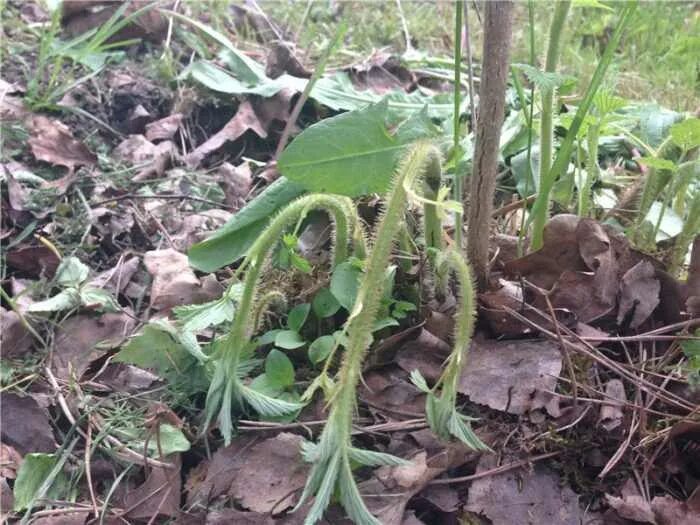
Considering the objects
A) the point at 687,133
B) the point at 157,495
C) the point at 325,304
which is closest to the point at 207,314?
the point at 325,304

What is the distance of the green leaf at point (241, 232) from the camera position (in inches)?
60.9

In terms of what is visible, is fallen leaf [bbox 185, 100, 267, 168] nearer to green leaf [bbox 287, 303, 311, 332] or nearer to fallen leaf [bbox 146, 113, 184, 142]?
fallen leaf [bbox 146, 113, 184, 142]

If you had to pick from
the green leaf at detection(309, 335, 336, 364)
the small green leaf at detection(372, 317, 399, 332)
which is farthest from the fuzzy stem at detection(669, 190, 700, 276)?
the green leaf at detection(309, 335, 336, 364)

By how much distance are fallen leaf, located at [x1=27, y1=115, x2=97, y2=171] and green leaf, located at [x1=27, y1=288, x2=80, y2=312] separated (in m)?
0.60

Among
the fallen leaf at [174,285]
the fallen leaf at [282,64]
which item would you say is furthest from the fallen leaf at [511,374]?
the fallen leaf at [282,64]

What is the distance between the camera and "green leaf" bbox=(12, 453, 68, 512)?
129 centimetres

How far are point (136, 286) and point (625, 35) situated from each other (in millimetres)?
2734

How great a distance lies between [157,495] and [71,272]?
73 cm

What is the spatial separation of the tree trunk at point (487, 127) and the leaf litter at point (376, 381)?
0.10m

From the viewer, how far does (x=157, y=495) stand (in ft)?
4.14

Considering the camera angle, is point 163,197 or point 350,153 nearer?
point 350,153

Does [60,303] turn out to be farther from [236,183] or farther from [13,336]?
[236,183]

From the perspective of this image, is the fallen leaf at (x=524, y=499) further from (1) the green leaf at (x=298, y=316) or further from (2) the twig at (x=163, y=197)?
(2) the twig at (x=163, y=197)

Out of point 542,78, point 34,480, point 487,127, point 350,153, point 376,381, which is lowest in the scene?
point 34,480
